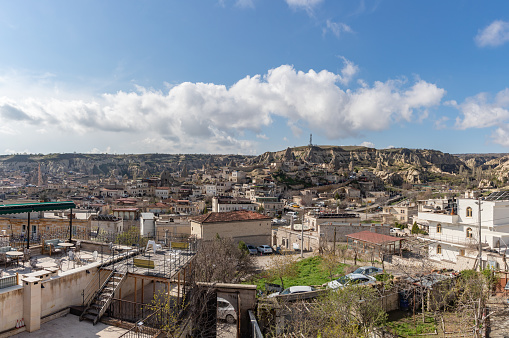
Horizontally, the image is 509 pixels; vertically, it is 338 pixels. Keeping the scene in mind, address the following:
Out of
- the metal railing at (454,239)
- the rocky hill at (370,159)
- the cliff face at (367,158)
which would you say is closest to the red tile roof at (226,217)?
the metal railing at (454,239)

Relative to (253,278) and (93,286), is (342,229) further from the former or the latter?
(93,286)

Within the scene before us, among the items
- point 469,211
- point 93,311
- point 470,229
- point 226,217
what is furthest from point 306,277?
point 226,217

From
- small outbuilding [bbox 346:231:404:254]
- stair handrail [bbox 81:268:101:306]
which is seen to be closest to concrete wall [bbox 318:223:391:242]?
small outbuilding [bbox 346:231:404:254]

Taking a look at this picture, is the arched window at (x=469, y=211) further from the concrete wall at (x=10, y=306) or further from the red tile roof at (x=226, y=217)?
the concrete wall at (x=10, y=306)

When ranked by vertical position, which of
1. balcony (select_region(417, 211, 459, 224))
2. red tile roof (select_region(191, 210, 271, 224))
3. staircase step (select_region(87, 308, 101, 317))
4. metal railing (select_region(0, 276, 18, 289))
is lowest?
red tile roof (select_region(191, 210, 271, 224))

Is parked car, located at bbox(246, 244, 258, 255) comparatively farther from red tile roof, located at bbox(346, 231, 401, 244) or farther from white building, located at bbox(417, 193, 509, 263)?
white building, located at bbox(417, 193, 509, 263)

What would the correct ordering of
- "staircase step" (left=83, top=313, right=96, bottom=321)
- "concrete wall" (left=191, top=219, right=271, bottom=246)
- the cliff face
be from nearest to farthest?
"staircase step" (left=83, top=313, right=96, bottom=321) → "concrete wall" (left=191, top=219, right=271, bottom=246) → the cliff face

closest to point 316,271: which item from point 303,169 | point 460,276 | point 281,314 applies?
point 460,276
